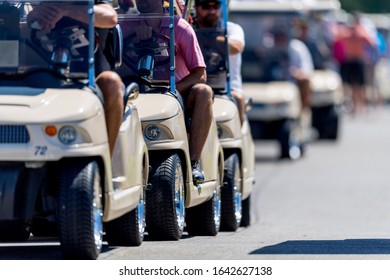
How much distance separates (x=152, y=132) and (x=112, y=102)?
122cm

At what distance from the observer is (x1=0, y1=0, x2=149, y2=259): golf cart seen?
8.41 m

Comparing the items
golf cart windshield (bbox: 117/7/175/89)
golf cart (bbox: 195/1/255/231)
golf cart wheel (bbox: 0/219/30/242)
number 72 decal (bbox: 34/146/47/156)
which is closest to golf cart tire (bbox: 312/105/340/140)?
golf cart (bbox: 195/1/255/231)

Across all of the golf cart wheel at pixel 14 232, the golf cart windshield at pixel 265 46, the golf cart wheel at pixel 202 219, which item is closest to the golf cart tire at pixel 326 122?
the golf cart windshield at pixel 265 46

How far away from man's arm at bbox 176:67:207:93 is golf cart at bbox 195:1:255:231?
95cm

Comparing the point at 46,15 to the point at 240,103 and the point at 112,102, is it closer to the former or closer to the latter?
the point at 112,102

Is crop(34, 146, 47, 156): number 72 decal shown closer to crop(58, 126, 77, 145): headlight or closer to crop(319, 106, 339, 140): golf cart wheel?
crop(58, 126, 77, 145): headlight

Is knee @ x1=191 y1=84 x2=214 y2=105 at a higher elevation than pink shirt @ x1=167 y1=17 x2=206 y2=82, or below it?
below

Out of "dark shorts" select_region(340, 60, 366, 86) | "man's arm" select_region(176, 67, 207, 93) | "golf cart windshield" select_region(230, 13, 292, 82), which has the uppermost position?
"man's arm" select_region(176, 67, 207, 93)

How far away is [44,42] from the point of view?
912 cm

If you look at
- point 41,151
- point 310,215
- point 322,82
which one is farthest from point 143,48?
point 322,82

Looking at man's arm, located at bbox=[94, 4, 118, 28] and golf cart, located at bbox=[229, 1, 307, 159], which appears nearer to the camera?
man's arm, located at bbox=[94, 4, 118, 28]

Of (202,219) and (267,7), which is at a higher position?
(202,219)

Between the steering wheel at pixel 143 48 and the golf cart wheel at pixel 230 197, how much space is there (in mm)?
1527

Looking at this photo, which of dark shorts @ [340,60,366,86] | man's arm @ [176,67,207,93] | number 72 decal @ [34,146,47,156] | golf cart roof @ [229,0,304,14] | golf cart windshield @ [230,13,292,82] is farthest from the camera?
dark shorts @ [340,60,366,86]
